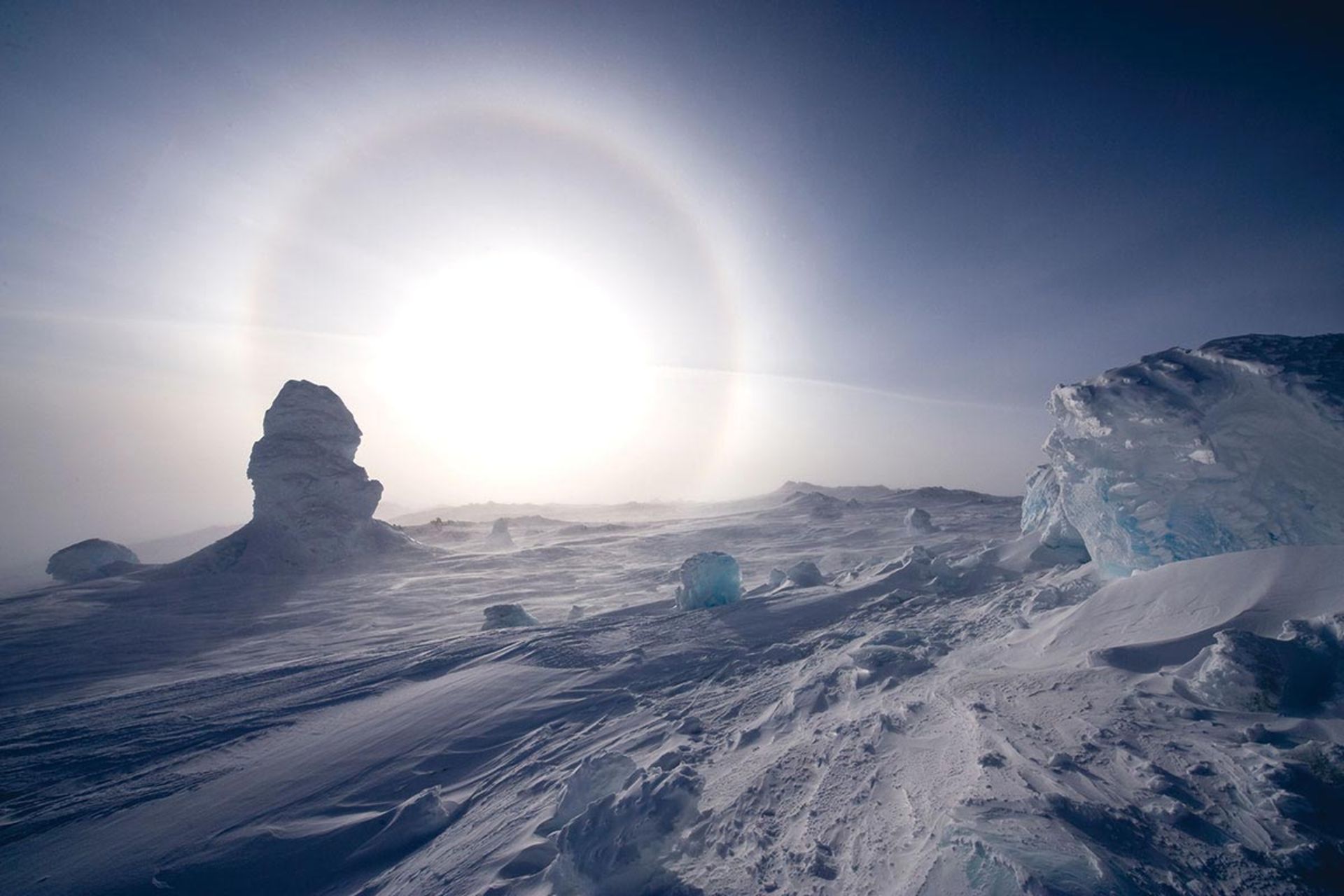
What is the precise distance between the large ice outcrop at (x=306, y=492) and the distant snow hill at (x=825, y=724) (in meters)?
7.70

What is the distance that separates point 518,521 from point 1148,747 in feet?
112

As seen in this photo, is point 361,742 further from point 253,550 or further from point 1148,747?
point 253,550

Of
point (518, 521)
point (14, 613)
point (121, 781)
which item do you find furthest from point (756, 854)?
point (518, 521)

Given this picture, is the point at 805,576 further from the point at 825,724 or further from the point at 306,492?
the point at 306,492

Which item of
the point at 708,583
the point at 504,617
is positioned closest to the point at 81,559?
the point at 504,617

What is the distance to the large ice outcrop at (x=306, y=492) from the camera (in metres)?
17.2

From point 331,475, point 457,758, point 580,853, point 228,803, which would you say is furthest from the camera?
point 331,475

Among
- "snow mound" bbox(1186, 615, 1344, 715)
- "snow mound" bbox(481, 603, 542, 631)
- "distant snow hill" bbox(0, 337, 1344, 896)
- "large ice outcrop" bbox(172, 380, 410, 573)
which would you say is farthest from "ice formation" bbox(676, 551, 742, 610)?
"large ice outcrop" bbox(172, 380, 410, 573)

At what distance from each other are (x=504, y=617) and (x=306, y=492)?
43.1 ft

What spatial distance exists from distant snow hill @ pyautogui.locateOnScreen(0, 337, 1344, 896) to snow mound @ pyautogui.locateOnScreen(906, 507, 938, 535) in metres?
8.53

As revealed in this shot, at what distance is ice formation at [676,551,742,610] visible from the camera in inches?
372

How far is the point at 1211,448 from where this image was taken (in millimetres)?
5496

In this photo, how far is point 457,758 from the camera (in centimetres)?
494

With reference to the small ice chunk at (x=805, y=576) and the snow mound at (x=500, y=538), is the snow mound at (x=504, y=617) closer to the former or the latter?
the small ice chunk at (x=805, y=576)
